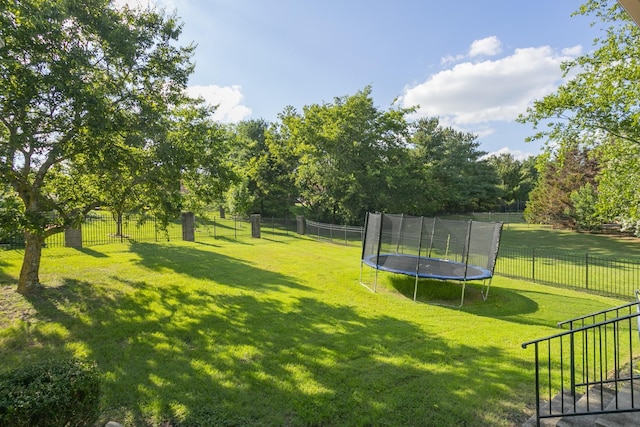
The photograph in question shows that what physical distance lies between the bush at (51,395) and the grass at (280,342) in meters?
0.86

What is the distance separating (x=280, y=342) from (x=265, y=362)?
74 centimetres

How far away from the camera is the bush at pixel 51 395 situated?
239cm

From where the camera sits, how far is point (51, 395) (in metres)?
2.56

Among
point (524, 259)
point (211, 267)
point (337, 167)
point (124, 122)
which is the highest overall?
point (337, 167)

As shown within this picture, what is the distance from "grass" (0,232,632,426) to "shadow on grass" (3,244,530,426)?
2cm

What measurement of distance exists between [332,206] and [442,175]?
18611mm

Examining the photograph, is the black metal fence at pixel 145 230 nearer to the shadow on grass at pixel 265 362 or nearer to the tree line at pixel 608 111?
the shadow on grass at pixel 265 362

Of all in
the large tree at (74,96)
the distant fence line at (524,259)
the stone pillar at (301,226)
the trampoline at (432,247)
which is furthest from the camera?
the stone pillar at (301,226)

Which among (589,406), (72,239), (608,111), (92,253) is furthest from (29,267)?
(608,111)

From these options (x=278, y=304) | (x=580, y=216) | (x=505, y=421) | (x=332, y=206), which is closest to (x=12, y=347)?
(x=278, y=304)

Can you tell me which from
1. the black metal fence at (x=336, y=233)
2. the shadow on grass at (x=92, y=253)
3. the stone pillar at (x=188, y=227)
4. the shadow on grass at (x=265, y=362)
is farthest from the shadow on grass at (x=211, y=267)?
the black metal fence at (x=336, y=233)

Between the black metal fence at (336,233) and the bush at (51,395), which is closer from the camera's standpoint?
the bush at (51,395)

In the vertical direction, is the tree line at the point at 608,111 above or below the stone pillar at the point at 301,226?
above

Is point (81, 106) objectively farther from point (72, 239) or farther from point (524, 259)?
point (524, 259)
